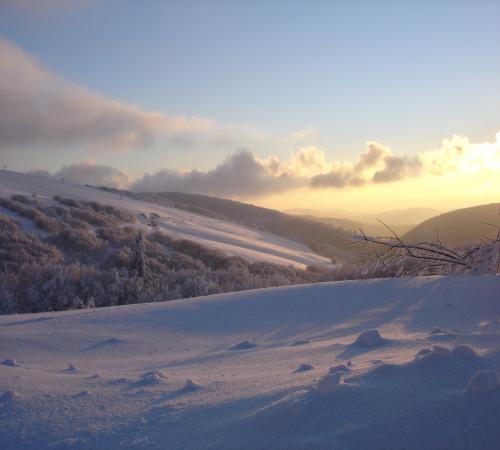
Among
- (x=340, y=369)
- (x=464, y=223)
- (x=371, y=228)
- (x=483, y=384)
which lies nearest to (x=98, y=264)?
(x=340, y=369)

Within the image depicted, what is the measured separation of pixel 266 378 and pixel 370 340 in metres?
1.11

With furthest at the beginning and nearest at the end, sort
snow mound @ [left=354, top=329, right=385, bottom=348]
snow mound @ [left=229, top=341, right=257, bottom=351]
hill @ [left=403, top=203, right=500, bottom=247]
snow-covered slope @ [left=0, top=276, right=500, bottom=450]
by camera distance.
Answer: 1. hill @ [left=403, top=203, right=500, bottom=247]
2. snow mound @ [left=229, top=341, right=257, bottom=351]
3. snow mound @ [left=354, top=329, right=385, bottom=348]
4. snow-covered slope @ [left=0, top=276, right=500, bottom=450]

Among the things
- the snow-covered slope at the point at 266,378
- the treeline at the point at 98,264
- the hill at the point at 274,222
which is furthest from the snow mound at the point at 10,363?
the hill at the point at 274,222

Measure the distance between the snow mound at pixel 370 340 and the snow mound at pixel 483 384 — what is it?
152cm

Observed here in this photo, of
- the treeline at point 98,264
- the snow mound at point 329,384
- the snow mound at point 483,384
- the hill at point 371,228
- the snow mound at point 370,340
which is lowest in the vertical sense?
the treeline at point 98,264

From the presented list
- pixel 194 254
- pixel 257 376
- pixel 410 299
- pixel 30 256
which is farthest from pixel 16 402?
pixel 194 254

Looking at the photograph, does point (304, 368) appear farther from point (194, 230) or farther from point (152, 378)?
point (194, 230)

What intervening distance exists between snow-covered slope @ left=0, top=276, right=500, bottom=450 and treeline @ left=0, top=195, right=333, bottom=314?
5.33 m

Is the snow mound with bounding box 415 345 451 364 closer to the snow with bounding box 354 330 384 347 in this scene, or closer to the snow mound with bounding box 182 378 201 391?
the snow with bounding box 354 330 384 347

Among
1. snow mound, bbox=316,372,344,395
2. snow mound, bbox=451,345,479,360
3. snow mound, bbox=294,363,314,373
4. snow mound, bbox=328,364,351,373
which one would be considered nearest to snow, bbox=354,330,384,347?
snow mound, bbox=294,363,314,373

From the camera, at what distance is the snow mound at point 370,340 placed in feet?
13.0

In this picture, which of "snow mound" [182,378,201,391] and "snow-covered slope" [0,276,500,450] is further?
"snow mound" [182,378,201,391]

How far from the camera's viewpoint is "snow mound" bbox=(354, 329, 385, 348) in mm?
3971

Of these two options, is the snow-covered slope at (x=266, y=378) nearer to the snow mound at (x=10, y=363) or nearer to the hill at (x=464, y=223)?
the snow mound at (x=10, y=363)
